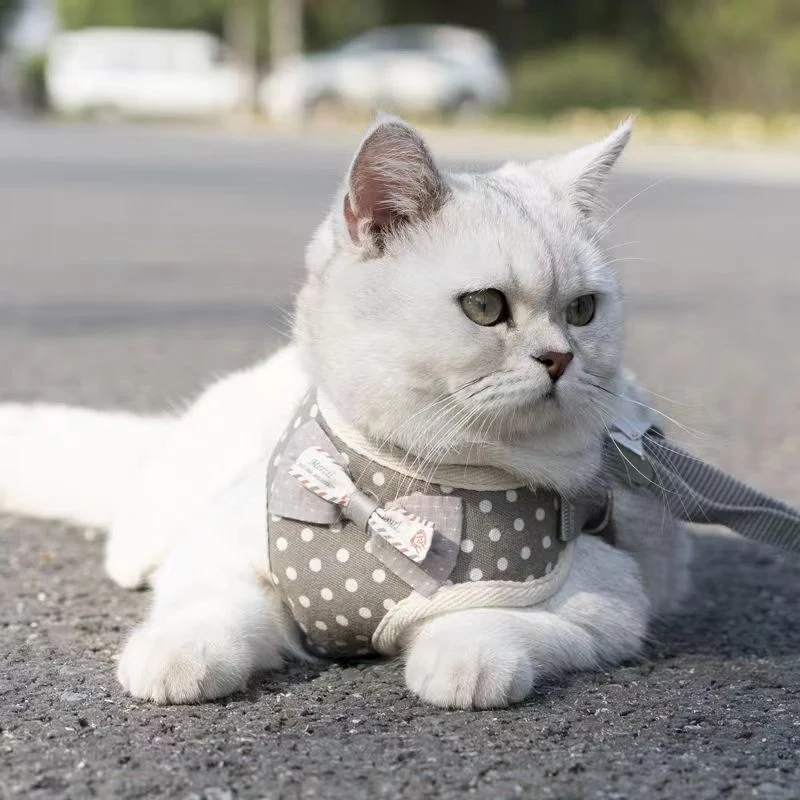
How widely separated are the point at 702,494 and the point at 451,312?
0.86m

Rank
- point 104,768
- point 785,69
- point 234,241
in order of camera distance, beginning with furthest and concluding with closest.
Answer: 1. point 785,69
2. point 234,241
3. point 104,768

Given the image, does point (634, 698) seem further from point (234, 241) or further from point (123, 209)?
point (123, 209)

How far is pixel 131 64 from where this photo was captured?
96.2ft

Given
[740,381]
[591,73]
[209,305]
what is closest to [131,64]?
[591,73]

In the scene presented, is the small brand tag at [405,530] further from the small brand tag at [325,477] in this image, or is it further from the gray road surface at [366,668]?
the gray road surface at [366,668]

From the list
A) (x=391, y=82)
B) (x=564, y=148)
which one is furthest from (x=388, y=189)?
(x=391, y=82)

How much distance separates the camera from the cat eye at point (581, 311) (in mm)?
2406

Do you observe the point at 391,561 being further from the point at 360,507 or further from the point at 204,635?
the point at 204,635

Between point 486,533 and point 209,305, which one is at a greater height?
point 486,533

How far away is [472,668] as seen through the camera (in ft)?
7.39

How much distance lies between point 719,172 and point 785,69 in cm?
1141

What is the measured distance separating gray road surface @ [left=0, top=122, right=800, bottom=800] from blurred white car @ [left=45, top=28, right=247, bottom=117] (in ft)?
70.7

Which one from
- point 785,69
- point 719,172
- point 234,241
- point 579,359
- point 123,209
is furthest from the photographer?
point 785,69

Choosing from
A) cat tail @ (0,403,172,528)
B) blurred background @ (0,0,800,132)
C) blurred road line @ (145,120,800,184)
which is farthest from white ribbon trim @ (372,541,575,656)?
blurred background @ (0,0,800,132)
